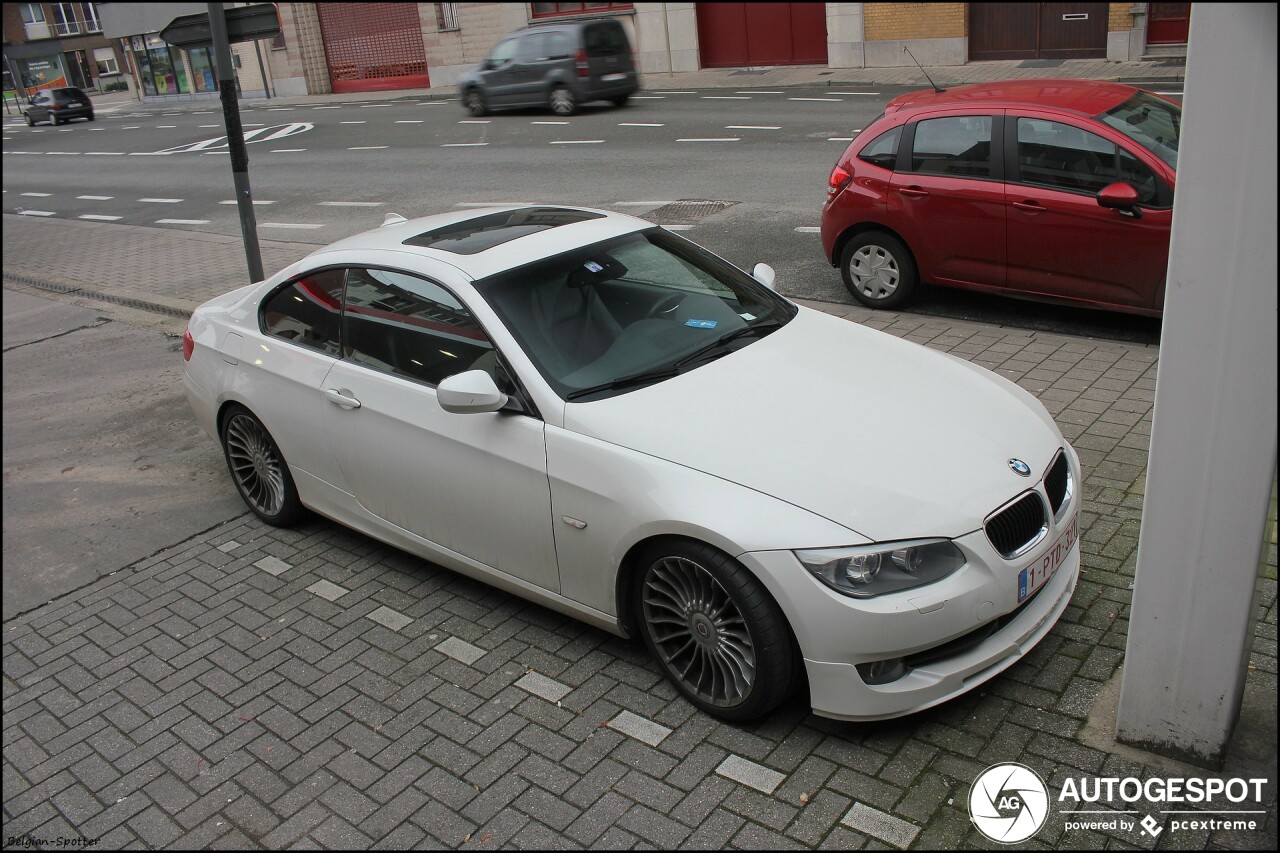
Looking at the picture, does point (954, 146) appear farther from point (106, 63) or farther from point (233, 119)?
point (106, 63)

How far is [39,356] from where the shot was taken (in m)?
9.84

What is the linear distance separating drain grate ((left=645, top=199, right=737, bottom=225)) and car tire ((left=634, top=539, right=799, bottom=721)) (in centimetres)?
863

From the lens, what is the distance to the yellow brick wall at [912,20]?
82.5 feet

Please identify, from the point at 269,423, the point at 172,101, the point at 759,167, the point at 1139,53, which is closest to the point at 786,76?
the point at 1139,53

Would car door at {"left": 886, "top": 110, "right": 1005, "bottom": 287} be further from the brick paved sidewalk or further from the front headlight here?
the front headlight

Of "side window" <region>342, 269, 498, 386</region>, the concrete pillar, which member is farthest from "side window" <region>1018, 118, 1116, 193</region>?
"side window" <region>342, 269, 498, 386</region>

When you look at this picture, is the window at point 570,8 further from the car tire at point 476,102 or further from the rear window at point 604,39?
the rear window at point 604,39

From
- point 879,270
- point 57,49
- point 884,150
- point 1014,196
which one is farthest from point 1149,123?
point 57,49

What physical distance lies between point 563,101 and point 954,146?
16.7 meters

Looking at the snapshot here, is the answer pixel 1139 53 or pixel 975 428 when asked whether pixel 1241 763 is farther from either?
pixel 1139 53

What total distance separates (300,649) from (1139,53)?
77.7 ft

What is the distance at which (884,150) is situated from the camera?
8469 mm

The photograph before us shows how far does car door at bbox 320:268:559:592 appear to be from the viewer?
14.3ft

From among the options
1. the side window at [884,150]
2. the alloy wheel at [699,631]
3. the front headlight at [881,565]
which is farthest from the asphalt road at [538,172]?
the alloy wheel at [699,631]
